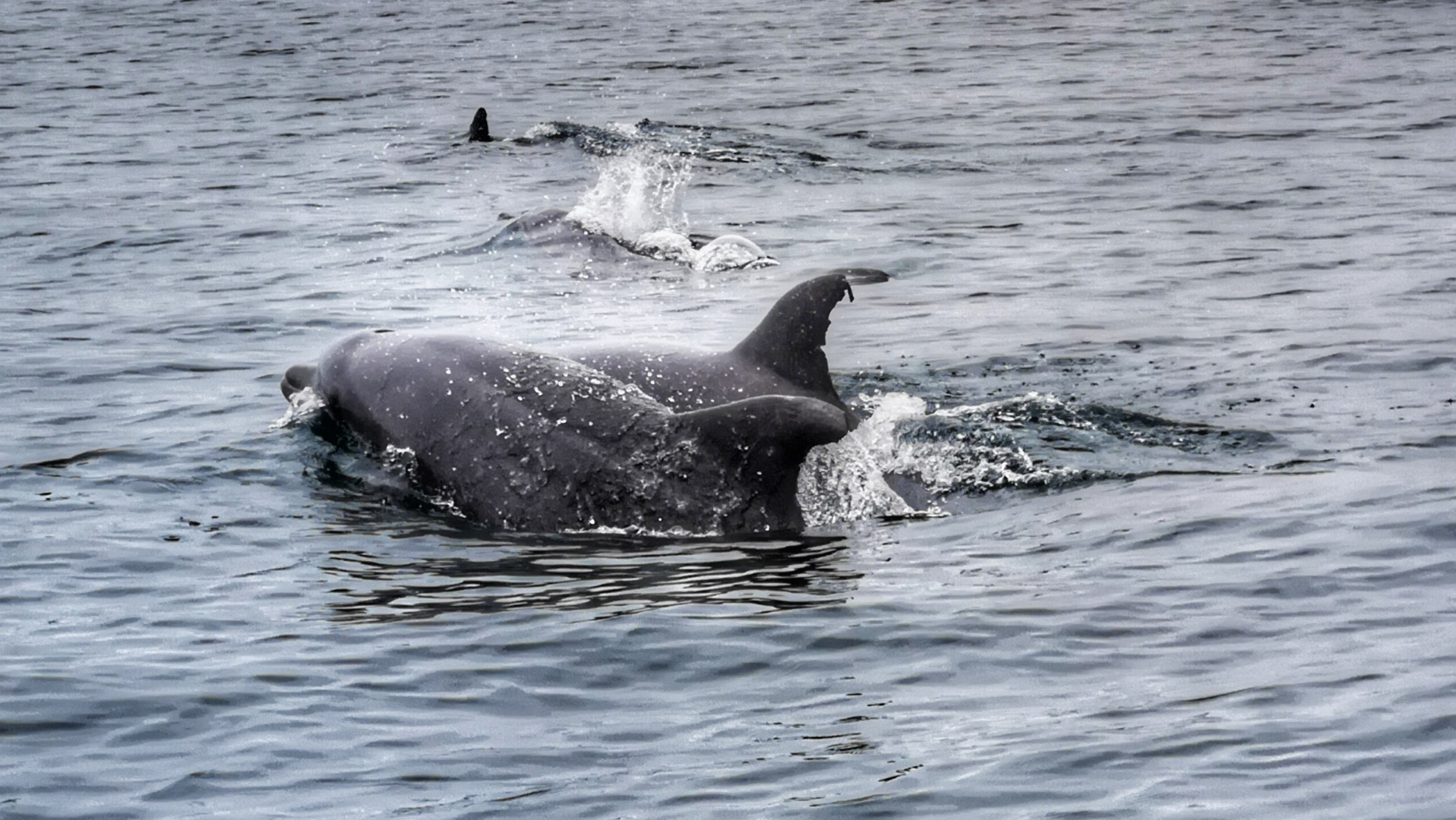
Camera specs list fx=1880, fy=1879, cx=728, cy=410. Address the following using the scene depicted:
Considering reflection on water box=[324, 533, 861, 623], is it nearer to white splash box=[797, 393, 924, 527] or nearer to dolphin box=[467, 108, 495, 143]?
white splash box=[797, 393, 924, 527]

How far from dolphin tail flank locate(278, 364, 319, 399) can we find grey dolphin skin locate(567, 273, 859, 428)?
2732 millimetres

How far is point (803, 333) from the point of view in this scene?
38.3 ft

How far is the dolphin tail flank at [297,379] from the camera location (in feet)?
46.5

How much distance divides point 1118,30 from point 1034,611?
138 feet

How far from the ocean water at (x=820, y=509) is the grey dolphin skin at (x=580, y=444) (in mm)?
Answer: 283

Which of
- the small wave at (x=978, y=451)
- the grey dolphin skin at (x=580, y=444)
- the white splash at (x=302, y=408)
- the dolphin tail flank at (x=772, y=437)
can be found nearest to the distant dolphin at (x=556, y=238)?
the white splash at (x=302, y=408)

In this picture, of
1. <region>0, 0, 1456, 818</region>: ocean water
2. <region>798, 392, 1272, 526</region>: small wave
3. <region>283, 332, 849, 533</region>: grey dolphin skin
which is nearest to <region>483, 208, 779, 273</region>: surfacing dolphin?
<region>0, 0, 1456, 818</region>: ocean water

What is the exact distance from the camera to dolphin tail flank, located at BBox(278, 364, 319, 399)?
46.5 ft

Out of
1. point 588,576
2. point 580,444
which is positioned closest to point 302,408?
point 580,444

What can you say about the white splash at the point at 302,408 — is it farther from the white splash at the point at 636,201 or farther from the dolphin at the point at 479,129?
the dolphin at the point at 479,129

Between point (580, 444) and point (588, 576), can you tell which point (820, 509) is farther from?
point (588, 576)

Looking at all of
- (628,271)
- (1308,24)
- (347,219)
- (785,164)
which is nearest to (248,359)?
(628,271)

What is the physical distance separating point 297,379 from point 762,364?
4.15m

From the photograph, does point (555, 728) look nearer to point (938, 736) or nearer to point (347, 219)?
point (938, 736)
